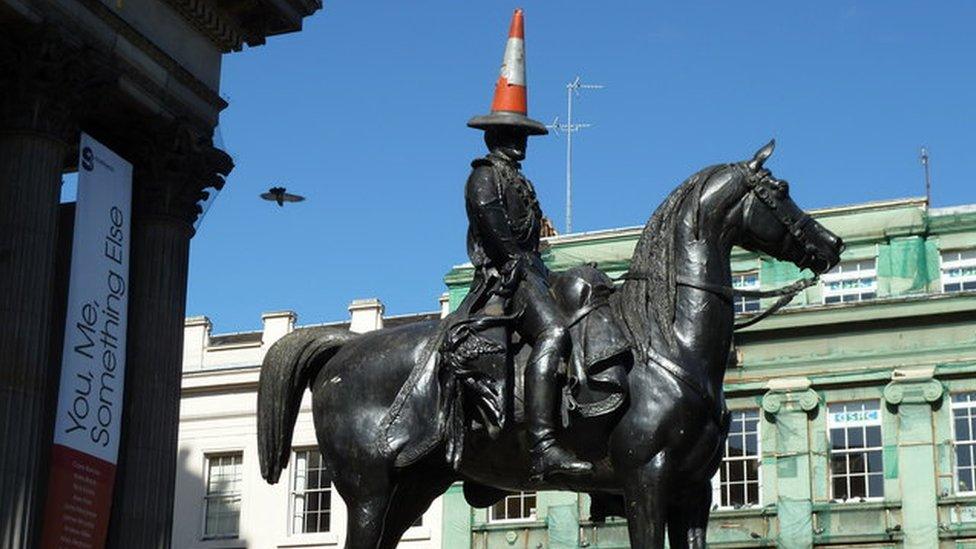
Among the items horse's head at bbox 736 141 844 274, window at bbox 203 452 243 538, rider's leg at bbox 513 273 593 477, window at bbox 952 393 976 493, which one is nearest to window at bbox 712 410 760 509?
window at bbox 952 393 976 493

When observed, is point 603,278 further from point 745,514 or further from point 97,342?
point 745,514

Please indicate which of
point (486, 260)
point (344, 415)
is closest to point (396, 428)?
point (344, 415)

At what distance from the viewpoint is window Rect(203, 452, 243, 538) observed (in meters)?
43.6

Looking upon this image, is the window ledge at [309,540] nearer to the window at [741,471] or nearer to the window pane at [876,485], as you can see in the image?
the window at [741,471]

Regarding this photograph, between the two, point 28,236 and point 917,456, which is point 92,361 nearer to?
point 28,236

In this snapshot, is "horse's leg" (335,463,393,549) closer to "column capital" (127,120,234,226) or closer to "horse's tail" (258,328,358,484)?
"horse's tail" (258,328,358,484)

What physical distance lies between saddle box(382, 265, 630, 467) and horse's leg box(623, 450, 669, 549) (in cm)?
50

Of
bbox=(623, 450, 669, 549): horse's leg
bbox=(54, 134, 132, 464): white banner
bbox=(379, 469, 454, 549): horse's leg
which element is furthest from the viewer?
bbox=(54, 134, 132, 464): white banner

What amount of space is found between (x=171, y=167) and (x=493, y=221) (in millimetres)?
13012

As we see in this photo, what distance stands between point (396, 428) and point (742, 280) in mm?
30529

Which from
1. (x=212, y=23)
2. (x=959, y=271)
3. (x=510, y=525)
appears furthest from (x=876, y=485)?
(x=212, y=23)

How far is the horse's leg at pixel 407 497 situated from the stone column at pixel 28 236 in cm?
890

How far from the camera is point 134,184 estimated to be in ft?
79.0

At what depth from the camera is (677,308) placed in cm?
1120
